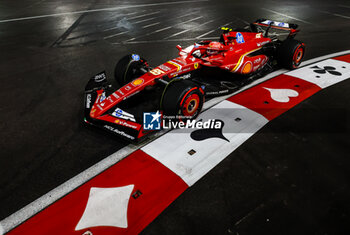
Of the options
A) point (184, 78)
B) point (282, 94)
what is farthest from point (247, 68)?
point (184, 78)

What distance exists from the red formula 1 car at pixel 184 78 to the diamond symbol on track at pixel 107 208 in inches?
30.4

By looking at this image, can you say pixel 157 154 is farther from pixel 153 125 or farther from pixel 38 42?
pixel 38 42

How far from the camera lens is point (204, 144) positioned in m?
3.51

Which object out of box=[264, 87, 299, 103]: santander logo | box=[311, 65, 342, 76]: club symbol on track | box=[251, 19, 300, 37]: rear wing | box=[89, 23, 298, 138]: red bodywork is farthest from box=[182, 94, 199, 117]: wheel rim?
box=[311, 65, 342, 76]: club symbol on track

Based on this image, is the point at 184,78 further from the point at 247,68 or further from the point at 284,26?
the point at 284,26

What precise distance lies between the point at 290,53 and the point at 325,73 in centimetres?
94

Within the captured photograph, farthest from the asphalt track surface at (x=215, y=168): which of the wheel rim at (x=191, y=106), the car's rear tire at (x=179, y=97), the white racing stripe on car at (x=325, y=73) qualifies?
the wheel rim at (x=191, y=106)

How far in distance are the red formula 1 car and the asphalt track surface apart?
0.39 m

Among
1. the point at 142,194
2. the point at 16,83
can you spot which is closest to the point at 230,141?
the point at 142,194

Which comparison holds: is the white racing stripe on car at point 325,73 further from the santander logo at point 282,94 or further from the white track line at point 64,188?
the white track line at point 64,188

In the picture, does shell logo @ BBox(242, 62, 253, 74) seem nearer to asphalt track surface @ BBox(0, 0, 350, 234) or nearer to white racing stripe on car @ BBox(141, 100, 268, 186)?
white racing stripe on car @ BBox(141, 100, 268, 186)

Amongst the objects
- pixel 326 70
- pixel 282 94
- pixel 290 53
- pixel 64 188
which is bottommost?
pixel 64 188

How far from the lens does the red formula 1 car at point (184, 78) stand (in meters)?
3.55

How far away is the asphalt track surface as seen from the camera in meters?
2.54
